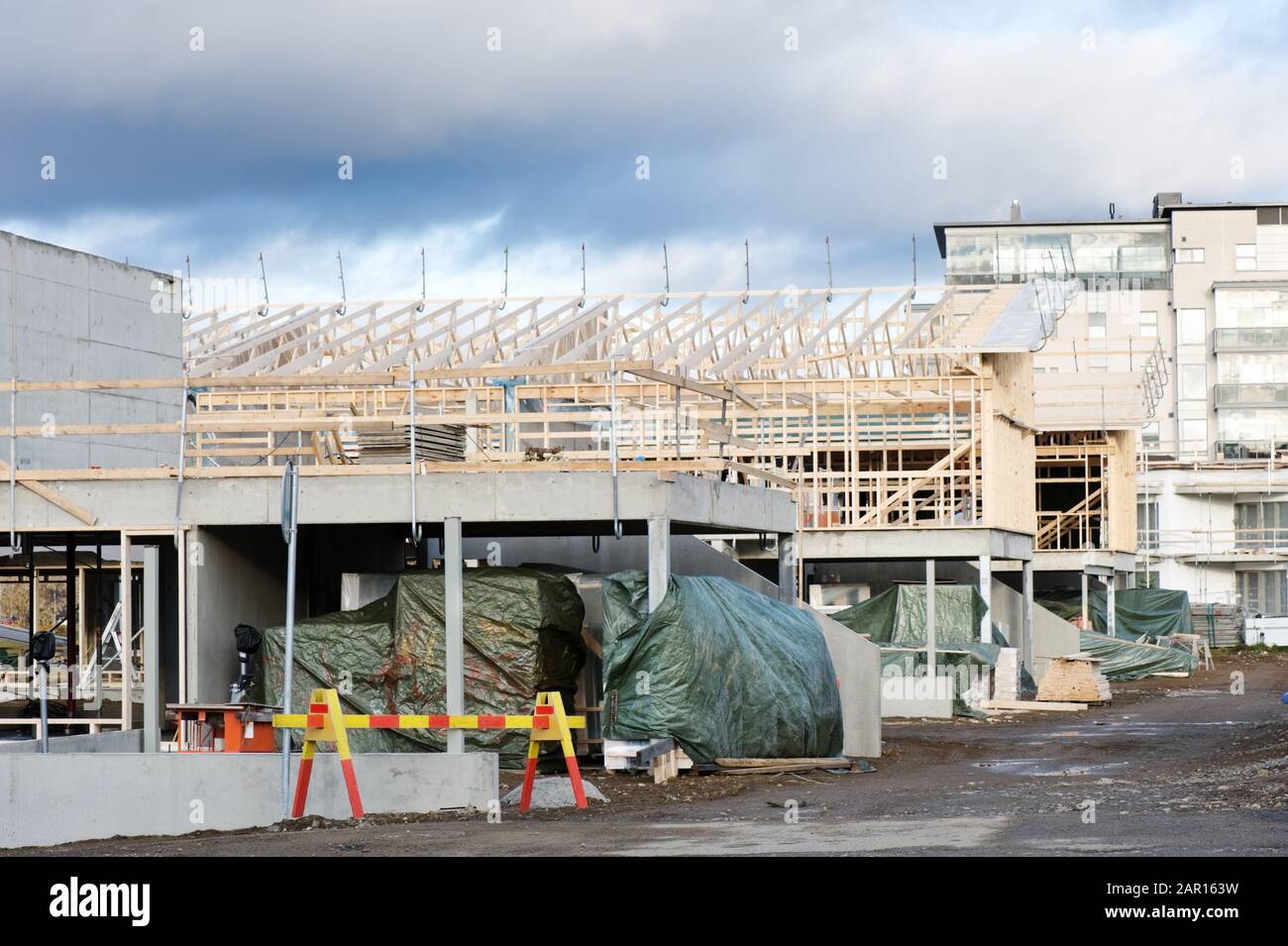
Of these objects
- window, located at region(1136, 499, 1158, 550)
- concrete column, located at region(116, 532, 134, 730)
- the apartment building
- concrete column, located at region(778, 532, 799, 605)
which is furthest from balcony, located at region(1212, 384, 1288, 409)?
concrete column, located at region(116, 532, 134, 730)

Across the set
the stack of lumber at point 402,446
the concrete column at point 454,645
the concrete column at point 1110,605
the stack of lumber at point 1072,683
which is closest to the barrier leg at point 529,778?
the concrete column at point 454,645

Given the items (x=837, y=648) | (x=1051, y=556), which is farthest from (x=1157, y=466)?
(x=837, y=648)

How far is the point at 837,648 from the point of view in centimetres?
2109

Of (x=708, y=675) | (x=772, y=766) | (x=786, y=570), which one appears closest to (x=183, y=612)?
(x=708, y=675)

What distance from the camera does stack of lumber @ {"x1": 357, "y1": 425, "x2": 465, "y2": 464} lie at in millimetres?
19703

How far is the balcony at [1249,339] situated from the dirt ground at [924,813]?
67054 millimetres

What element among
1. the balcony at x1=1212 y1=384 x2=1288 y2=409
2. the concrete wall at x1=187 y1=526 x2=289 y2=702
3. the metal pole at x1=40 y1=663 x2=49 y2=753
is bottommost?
the metal pole at x1=40 y1=663 x2=49 y2=753

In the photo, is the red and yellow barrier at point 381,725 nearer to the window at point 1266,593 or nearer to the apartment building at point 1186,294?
the window at point 1266,593

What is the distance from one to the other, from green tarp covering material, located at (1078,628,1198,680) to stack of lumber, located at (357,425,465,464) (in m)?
21.7

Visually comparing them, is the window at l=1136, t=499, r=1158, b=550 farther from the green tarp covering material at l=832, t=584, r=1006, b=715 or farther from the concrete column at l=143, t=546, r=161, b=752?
the concrete column at l=143, t=546, r=161, b=752

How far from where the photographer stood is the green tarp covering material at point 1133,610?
46.2 metres

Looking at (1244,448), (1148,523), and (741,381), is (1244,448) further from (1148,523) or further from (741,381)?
(741,381)

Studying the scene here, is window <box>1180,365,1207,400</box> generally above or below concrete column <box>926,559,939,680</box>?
above
